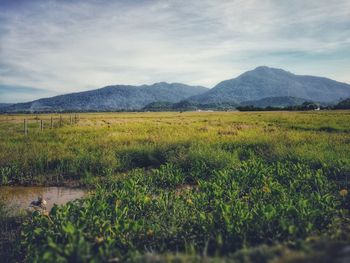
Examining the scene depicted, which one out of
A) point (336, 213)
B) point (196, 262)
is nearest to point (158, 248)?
point (196, 262)

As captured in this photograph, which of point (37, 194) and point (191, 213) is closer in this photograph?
point (191, 213)

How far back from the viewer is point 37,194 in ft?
31.2

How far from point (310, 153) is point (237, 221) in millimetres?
6943

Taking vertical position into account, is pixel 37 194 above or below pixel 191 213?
below

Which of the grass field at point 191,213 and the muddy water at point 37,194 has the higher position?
the grass field at point 191,213

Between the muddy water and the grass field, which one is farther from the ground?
the grass field

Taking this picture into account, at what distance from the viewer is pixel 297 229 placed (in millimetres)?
4629

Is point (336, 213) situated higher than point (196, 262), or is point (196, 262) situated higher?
point (196, 262)

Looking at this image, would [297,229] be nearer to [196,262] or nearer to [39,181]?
[196,262]

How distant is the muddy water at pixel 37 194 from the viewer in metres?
8.70

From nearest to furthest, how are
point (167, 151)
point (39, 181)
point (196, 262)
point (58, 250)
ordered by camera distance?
point (196, 262), point (58, 250), point (39, 181), point (167, 151)

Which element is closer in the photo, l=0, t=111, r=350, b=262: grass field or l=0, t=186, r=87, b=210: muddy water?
l=0, t=111, r=350, b=262: grass field

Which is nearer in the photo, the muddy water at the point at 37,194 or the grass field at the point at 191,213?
the grass field at the point at 191,213

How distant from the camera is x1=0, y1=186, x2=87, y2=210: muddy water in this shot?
8.70m
